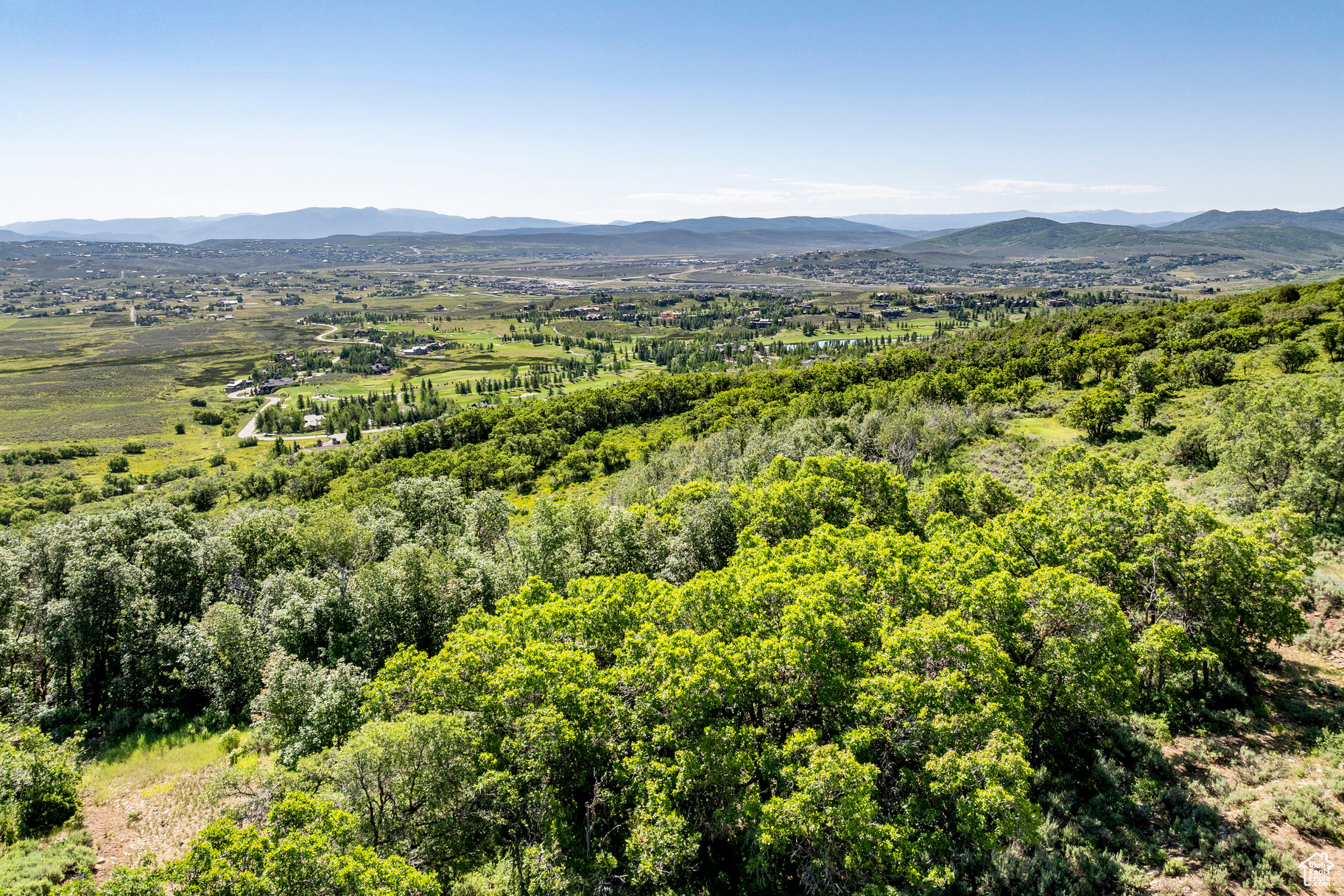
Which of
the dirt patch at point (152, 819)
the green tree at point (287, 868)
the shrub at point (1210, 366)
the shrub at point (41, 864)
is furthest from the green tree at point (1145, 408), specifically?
the shrub at point (41, 864)

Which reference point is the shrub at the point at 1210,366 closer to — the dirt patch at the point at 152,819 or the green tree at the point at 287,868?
the green tree at the point at 287,868

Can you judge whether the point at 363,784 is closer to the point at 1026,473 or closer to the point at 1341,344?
the point at 1026,473

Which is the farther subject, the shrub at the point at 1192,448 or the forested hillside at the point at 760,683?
the shrub at the point at 1192,448

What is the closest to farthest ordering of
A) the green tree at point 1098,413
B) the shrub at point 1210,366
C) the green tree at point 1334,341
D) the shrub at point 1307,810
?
1. the shrub at point 1307,810
2. the green tree at point 1098,413
3. the green tree at point 1334,341
4. the shrub at point 1210,366

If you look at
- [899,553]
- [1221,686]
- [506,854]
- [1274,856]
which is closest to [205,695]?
[506,854]

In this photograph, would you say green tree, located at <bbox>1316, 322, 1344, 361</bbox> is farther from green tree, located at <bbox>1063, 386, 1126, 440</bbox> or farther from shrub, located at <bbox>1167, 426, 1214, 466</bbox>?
shrub, located at <bbox>1167, 426, 1214, 466</bbox>

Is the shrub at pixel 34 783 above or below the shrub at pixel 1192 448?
below

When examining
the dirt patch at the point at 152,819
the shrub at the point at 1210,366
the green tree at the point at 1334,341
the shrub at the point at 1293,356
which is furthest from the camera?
the shrub at the point at 1210,366
